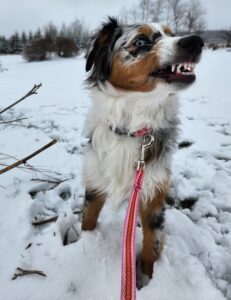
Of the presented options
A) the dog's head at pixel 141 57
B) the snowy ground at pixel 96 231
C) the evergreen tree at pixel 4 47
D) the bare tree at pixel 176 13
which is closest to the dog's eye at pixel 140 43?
the dog's head at pixel 141 57

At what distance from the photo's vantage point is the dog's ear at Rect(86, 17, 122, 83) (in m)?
2.00

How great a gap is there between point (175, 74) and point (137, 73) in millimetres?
241

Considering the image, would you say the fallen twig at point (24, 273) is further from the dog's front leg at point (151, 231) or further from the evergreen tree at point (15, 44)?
the evergreen tree at point (15, 44)

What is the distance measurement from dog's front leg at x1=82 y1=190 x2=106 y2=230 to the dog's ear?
2.95ft

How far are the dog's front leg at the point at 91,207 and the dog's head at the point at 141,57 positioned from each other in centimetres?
88

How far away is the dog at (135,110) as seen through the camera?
1.77m

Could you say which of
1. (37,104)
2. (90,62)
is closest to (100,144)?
(90,62)

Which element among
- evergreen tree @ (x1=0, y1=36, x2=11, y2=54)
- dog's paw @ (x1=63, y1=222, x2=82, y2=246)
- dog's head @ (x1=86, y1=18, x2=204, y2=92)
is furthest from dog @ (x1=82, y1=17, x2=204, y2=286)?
evergreen tree @ (x1=0, y1=36, x2=11, y2=54)

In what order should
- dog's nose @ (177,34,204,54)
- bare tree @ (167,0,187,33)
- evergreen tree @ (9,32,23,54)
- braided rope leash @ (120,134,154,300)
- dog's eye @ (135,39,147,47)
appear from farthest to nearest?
evergreen tree @ (9,32,23,54)
bare tree @ (167,0,187,33)
dog's eye @ (135,39,147,47)
dog's nose @ (177,34,204,54)
braided rope leash @ (120,134,154,300)

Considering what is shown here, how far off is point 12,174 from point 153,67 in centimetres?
215

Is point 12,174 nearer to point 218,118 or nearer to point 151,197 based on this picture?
point 151,197

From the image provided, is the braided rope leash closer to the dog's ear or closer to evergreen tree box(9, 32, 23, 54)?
the dog's ear

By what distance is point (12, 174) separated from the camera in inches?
125

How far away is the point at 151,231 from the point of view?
81.0 inches
